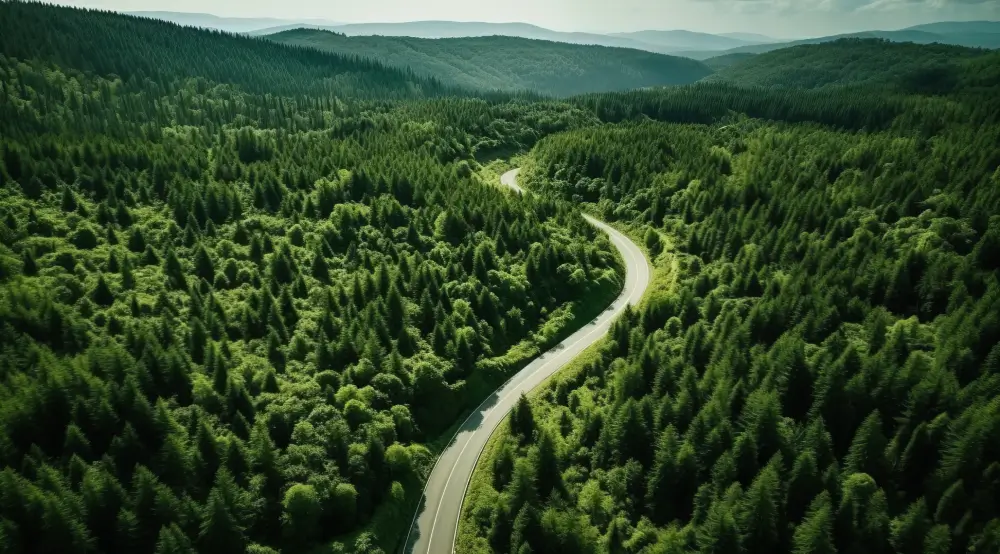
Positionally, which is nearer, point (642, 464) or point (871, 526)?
point (871, 526)

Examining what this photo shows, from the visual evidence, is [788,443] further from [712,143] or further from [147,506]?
[712,143]

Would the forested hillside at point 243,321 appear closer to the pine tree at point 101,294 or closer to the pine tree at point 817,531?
the pine tree at point 101,294

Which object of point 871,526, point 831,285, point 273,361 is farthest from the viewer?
point 831,285

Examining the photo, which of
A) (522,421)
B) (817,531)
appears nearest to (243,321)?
(522,421)

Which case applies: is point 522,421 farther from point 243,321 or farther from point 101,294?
point 101,294

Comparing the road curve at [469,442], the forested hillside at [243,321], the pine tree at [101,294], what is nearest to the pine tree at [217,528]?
the forested hillside at [243,321]

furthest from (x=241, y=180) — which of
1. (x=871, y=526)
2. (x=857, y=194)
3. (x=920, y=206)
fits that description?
(x=920, y=206)
